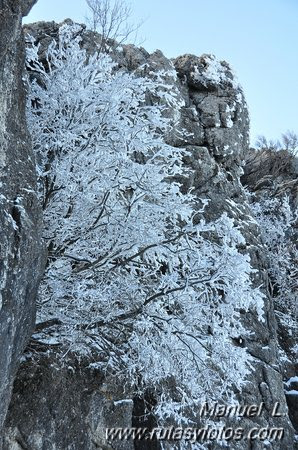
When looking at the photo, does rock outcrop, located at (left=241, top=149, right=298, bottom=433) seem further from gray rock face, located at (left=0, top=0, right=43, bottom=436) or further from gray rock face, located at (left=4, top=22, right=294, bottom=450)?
gray rock face, located at (left=0, top=0, right=43, bottom=436)

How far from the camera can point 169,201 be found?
626cm

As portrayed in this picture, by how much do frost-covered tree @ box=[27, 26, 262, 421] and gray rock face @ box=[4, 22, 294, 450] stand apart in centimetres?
60

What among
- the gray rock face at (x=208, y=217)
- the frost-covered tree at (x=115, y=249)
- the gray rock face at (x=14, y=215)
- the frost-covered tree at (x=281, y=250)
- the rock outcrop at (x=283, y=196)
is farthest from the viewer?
the frost-covered tree at (x=281, y=250)

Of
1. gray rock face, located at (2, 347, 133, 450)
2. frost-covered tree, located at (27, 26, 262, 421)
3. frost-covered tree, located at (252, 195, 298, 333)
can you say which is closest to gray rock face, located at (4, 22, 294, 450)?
gray rock face, located at (2, 347, 133, 450)

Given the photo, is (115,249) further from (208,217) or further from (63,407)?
(208,217)

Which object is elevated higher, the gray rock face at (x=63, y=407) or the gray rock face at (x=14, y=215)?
the gray rock face at (x=14, y=215)

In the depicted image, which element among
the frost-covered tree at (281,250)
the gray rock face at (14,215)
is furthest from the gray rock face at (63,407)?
the frost-covered tree at (281,250)

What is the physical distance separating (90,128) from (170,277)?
1.90 m

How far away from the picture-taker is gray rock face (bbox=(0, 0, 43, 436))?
4.14 meters

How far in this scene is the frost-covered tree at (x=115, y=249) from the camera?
18.4ft

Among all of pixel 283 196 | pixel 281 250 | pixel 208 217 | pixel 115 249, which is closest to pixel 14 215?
pixel 115 249

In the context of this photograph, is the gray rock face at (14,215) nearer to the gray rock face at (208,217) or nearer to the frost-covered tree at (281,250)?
the gray rock face at (208,217)

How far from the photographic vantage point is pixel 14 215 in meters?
4.32

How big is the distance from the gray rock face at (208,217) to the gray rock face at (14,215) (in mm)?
1402
